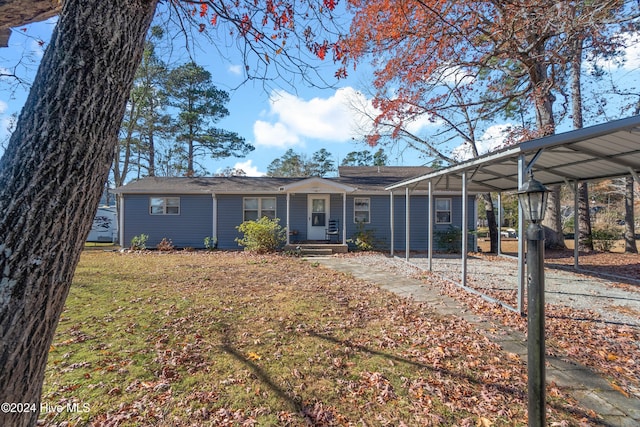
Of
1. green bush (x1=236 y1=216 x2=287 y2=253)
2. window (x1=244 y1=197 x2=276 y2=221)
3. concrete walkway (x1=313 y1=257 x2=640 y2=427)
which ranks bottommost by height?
concrete walkway (x1=313 y1=257 x2=640 y2=427)

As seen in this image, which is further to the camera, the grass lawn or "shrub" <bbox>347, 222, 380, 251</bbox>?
"shrub" <bbox>347, 222, 380, 251</bbox>

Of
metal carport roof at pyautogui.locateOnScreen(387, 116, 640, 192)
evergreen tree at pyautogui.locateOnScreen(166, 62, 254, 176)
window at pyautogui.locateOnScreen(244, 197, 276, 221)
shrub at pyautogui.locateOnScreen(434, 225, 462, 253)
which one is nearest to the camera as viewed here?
metal carport roof at pyautogui.locateOnScreen(387, 116, 640, 192)

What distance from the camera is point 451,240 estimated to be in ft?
43.8

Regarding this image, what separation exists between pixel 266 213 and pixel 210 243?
290 cm

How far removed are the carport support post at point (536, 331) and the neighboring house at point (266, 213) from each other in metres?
11.8

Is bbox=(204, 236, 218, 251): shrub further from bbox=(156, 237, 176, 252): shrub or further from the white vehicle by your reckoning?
the white vehicle

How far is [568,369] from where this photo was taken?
3182 millimetres

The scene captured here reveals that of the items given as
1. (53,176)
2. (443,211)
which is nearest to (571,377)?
(53,176)

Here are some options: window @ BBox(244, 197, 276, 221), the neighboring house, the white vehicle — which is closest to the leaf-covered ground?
the neighboring house

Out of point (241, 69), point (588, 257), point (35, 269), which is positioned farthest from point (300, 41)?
point (588, 257)

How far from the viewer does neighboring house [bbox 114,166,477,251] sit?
555 inches

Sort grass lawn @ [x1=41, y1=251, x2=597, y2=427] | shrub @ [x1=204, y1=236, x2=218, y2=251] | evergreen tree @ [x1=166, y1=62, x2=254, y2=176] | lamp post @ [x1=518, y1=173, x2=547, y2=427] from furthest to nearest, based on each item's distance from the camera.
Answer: evergreen tree @ [x1=166, y1=62, x2=254, y2=176] < shrub @ [x1=204, y1=236, x2=218, y2=251] < grass lawn @ [x1=41, y1=251, x2=597, y2=427] < lamp post @ [x1=518, y1=173, x2=547, y2=427]

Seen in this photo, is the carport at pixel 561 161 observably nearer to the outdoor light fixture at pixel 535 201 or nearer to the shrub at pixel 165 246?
the outdoor light fixture at pixel 535 201

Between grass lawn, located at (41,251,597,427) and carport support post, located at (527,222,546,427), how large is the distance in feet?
1.17
